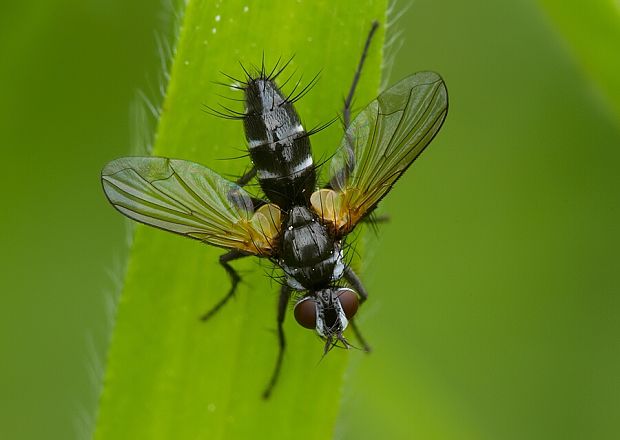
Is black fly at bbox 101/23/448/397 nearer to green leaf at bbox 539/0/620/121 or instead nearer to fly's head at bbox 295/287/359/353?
fly's head at bbox 295/287/359/353

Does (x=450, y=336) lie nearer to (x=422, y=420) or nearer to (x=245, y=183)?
(x=422, y=420)

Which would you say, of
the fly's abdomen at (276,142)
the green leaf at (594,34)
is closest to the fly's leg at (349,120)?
the fly's abdomen at (276,142)

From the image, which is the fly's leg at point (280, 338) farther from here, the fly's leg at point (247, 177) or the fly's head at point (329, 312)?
the fly's leg at point (247, 177)

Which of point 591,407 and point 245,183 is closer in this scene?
point 245,183

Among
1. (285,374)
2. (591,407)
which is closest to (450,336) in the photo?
(591,407)

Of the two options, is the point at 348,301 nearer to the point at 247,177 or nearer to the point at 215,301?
the point at 215,301

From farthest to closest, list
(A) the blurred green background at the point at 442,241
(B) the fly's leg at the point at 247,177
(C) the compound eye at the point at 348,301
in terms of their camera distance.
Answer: (A) the blurred green background at the point at 442,241 < (B) the fly's leg at the point at 247,177 < (C) the compound eye at the point at 348,301

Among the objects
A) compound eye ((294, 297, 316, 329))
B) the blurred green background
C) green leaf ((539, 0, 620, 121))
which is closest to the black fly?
compound eye ((294, 297, 316, 329))
